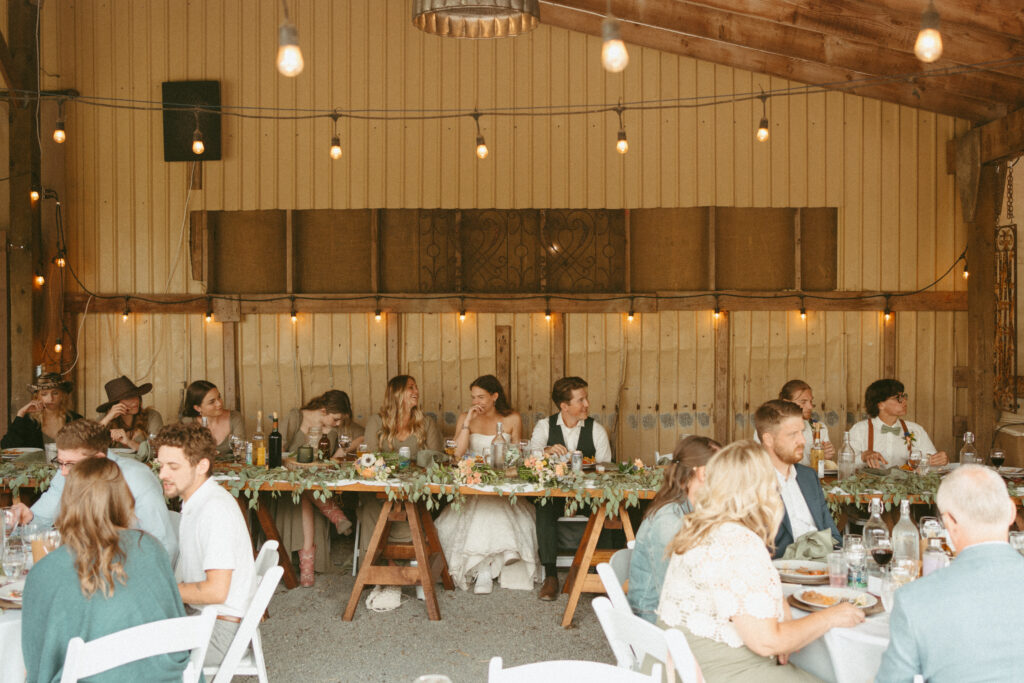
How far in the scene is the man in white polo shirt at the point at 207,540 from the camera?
3.44 m

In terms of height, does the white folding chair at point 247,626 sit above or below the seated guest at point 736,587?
below

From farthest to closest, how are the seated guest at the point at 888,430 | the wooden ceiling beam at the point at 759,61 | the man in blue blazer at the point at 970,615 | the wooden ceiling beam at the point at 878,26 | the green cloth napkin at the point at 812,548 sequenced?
the wooden ceiling beam at the point at 759,61
the seated guest at the point at 888,430
the wooden ceiling beam at the point at 878,26
the green cloth napkin at the point at 812,548
the man in blue blazer at the point at 970,615

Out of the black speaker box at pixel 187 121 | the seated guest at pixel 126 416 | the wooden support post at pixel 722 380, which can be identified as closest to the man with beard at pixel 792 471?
the wooden support post at pixel 722 380

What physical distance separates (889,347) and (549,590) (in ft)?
13.4

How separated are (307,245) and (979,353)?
19.5 ft

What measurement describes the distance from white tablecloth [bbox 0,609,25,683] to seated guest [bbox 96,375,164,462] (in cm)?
371

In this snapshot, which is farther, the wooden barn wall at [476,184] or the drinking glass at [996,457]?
the wooden barn wall at [476,184]

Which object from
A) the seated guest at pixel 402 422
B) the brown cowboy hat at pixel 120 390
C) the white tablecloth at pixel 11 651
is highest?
the brown cowboy hat at pixel 120 390

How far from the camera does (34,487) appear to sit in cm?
615

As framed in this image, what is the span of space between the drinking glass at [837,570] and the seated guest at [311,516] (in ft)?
11.6

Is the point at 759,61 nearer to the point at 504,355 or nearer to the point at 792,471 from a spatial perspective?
the point at 504,355

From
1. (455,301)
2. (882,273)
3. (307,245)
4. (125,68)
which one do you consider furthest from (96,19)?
(882,273)

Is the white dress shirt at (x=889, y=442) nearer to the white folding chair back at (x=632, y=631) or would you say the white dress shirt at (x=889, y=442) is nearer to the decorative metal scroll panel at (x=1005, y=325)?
the decorative metal scroll panel at (x=1005, y=325)

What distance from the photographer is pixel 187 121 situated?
8242 millimetres
